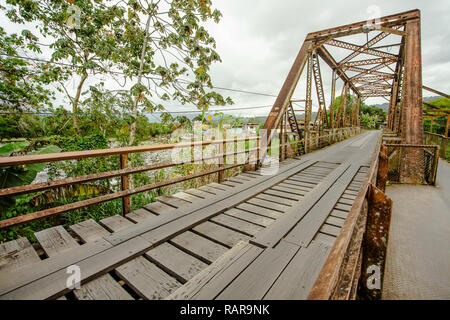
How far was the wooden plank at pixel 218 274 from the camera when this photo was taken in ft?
4.42

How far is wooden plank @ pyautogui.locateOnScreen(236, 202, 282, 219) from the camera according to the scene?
2648mm

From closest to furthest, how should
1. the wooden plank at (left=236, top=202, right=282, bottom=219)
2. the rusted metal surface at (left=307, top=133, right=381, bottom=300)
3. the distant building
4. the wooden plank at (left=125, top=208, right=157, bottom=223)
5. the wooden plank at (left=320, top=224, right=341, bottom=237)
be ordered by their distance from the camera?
the rusted metal surface at (left=307, top=133, right=381, bottom=300)
the wooden plank at (left=320, top=224, right=341, bottom=237)
the wooden plank at (left=125, top=208, right=157, bottom=223)
the wooden plank at (left=236, top=202, right=282, bottom=219)
the distant building

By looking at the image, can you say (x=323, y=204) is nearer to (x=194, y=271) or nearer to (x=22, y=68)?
(x=194, y=271)

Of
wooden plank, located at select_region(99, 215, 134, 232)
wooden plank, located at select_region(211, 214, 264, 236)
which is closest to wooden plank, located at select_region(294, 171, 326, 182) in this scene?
wooden plank, located at select_region(211, 214, 264, 236)

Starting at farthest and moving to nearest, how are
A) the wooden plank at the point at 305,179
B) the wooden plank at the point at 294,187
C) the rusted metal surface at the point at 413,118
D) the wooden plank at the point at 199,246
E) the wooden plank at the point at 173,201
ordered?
1. the rusted metal surface at the point at 413,118
2. the wooden plank at the point at 305,179
3. the wooden plank at the point at 294,187
4. the wooden plank at the point at 173,201
5. the wooden plank at the point at 199,246

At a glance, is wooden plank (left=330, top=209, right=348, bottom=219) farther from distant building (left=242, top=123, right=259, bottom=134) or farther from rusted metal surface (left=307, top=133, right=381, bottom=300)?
distant building (left=242, top=123, right=259, bottom=134)

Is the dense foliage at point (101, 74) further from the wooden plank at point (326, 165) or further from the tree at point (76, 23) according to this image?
the wooden plank at point (326, 165)

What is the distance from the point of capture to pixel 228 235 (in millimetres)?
2191

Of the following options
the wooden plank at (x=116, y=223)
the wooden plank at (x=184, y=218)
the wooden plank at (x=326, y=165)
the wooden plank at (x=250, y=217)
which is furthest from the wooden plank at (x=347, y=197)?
the wooden plank at (x=116, y=223)

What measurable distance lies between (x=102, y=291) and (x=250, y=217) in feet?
5.62

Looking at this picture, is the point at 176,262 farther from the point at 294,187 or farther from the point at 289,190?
the point at 294,187

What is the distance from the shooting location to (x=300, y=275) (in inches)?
60.4

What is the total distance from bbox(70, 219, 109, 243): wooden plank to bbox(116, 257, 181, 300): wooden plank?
2.17 ft

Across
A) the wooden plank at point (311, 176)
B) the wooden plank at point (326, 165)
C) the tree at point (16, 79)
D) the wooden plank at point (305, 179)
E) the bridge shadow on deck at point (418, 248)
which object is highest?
the tree at point (16, 79)
